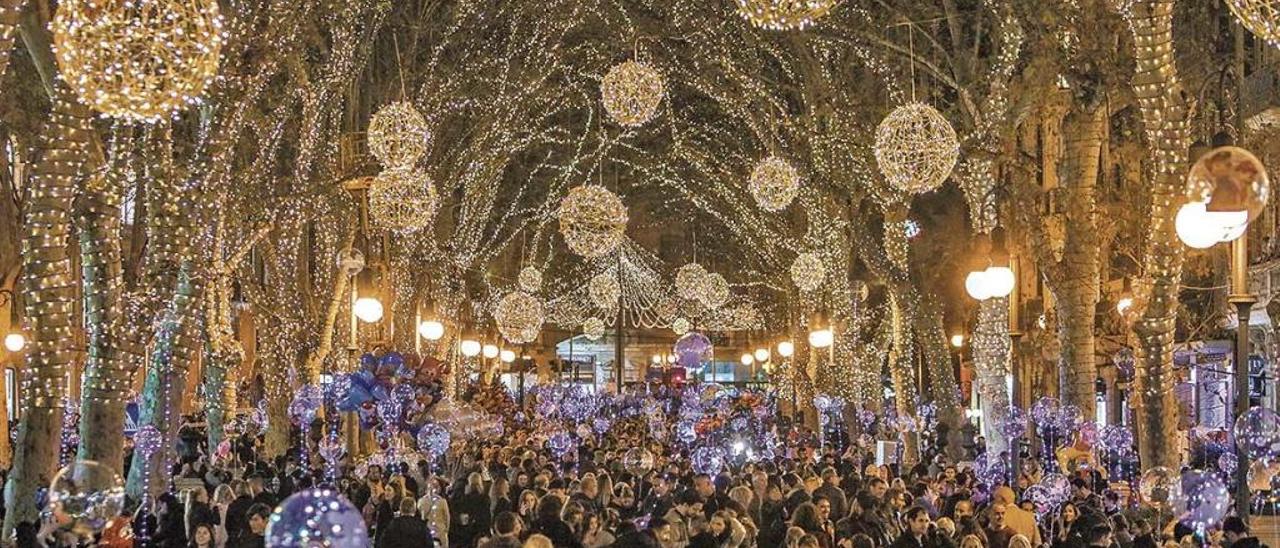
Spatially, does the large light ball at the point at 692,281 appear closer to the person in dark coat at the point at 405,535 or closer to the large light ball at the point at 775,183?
the large light ball at the point at 775,183

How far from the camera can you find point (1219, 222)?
878 centimetres

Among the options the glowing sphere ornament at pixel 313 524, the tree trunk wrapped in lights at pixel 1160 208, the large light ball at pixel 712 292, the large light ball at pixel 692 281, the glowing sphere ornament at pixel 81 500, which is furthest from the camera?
the large light ball at pixel 712 292

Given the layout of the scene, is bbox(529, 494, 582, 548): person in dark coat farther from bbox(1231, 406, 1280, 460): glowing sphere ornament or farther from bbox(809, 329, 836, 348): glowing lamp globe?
bbox(809, 329, 836, 348): glowing lamp globe

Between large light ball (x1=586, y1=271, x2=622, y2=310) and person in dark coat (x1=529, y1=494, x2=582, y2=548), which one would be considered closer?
person in dark coat (x1=529, y1=494, x2=582, y2=548)

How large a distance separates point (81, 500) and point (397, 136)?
933 centimetres

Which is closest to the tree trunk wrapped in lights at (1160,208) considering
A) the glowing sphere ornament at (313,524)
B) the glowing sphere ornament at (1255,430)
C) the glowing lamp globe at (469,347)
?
the glowing sphere ornament at (1255,430)

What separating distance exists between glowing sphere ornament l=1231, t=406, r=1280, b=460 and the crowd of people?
3.30 ft

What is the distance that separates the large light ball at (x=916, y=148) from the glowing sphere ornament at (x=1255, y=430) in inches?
145

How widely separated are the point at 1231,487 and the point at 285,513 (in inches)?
637

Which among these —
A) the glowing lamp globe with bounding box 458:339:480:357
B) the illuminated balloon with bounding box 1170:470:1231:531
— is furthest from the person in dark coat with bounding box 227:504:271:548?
the glowing lamp globe with bounding box 458:339:480:357

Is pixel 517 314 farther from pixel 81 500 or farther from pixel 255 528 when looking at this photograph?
pixel 81 500

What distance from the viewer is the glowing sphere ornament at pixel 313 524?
7445 mm

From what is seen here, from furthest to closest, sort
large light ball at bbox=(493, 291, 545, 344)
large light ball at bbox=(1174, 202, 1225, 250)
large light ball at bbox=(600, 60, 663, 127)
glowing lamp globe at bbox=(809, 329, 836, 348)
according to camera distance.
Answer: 1. large light ball at bbox=(493, 291, 545, 344)
2. glowing lamp globe at bbox=(809, 329, 836, 348)
3. large light ball at bbox=(600, 60, 663, 127)
4. large light ball at bbox=(1174, 202, 1225, 250)

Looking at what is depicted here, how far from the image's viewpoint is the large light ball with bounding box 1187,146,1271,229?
8.23m
